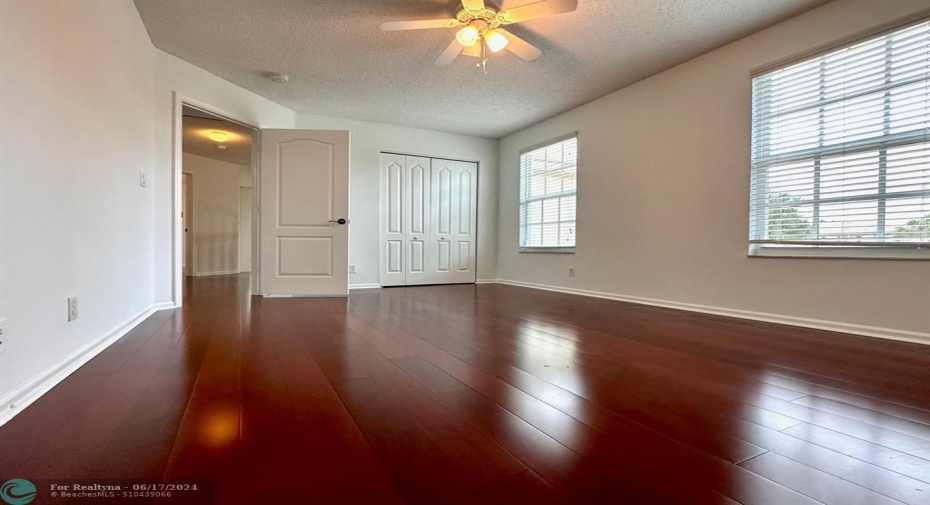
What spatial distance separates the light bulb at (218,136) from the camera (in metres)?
5.98

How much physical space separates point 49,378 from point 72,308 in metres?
0.39

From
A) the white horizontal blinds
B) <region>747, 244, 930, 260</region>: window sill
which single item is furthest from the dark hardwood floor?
the white horizontal blinds

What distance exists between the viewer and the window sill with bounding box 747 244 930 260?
2445mm

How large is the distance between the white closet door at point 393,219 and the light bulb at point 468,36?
3.01 m

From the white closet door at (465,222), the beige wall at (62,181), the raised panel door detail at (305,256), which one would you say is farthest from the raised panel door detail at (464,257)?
the beige wall at (62,181)

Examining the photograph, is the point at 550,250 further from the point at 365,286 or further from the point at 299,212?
the point at 299,212

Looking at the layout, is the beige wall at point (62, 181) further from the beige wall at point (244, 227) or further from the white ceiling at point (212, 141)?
the beige wall at point (244, 227)

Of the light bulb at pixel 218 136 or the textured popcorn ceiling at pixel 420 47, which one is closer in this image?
the textured popcorn ceiling at pixel 420 47

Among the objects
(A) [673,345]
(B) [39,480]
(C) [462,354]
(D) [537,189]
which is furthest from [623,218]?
(B) [39,480]

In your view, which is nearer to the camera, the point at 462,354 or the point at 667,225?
the point at 462,354

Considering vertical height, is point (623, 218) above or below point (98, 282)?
above

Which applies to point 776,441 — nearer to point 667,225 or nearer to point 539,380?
point 539,380

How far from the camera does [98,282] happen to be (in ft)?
6.98

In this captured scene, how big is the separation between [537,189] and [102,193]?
461 cm
